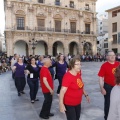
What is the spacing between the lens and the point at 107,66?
4.50 meters

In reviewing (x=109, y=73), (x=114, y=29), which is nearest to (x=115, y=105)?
(x=109, y=73)

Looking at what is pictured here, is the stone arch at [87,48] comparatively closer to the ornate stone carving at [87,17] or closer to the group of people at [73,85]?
the ornate stone carving at [87,17]

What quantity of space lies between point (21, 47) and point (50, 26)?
6.42 meters

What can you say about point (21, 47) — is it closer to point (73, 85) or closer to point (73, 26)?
point (73, 26)

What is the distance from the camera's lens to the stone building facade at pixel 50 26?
33156 millimetres

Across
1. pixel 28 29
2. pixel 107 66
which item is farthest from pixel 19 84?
pixel 28 29

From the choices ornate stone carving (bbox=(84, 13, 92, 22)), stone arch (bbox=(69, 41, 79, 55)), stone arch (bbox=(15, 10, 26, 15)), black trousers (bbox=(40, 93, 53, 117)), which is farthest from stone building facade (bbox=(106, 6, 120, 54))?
black trousers (bbox=(40, 93, 53, 117))

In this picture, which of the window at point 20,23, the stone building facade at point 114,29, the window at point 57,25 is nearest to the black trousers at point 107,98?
the window at point 20,23

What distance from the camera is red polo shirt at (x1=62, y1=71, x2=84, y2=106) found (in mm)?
3279

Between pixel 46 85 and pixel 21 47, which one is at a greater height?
pixel 21 47

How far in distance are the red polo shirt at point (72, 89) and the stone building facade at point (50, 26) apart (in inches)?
1138

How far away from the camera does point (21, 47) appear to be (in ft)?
118

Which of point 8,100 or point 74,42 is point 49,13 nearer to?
point 74,42

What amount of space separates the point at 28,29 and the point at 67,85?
3174 centimetres
